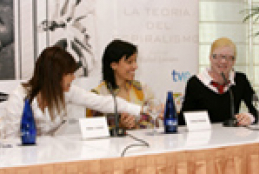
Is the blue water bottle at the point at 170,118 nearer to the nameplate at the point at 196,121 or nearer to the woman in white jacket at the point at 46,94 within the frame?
the nameplate at the point at 196,121

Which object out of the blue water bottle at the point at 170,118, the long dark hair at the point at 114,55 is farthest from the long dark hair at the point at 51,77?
the blue water bottle at the point at 170,118

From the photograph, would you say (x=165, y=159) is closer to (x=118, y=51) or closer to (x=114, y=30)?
(x=118, y=51)

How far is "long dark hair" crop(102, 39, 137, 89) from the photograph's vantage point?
10.9ft

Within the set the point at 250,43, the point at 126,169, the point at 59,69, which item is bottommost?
the point at 126,169

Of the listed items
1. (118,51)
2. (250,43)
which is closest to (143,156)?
(118,51)

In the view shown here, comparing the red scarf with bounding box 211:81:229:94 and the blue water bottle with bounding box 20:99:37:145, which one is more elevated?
the red scarf with bounding box 211:81:229:94

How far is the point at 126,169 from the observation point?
1974 millimetres

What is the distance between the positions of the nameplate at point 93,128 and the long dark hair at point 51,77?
0.34 meters

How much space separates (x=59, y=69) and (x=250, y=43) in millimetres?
3449

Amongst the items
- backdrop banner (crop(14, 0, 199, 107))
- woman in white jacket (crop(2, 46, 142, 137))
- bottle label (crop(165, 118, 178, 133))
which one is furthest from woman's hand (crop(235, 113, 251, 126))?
backdrop banner (crop(14, 0, 199, 107))

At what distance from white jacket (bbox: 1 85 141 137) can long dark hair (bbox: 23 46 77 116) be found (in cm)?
6

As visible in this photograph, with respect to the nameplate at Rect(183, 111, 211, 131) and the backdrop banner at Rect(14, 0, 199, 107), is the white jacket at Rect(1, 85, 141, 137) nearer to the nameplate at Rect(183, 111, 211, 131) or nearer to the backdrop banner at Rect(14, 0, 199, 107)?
the nameplate at Rect(183, 111, 211, 131)

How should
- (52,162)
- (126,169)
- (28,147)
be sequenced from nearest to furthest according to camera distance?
(52,162) < (126,169) < (28,147)

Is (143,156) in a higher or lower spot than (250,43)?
lower
